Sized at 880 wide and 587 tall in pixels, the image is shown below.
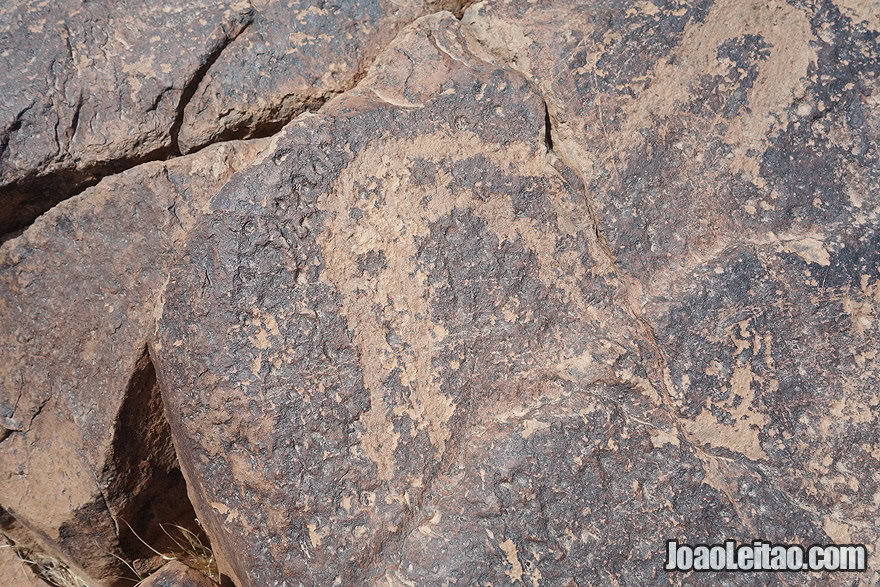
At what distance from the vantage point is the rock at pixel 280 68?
4.54 ft

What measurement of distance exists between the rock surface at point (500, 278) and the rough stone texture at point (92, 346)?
1 cm

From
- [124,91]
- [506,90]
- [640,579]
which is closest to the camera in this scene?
[640,579]

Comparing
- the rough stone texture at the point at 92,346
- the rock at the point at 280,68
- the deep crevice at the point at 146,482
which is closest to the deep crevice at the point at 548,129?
the rock at the point at 280,68

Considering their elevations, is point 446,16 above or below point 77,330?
above

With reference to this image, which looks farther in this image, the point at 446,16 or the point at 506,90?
the point at 446,16

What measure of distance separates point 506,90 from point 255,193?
482mm

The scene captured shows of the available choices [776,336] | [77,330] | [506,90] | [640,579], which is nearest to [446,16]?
[506,90]

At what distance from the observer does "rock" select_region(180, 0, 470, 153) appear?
1385 mm

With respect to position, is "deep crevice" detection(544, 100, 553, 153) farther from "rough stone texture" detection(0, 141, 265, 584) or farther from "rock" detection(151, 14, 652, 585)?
"rough stone texture" detection(0, 141, 265, 584)

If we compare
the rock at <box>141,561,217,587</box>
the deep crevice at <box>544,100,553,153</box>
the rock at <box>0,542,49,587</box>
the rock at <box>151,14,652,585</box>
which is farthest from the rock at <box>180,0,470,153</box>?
the rock at <box>0,542,49,587</box>

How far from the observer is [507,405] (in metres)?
1.16

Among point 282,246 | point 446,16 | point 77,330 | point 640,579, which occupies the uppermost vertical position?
point 446,16

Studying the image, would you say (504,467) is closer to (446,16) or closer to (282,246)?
(282,246)

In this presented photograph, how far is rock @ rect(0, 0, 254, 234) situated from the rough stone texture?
6cm
